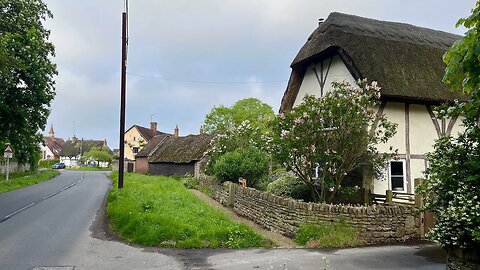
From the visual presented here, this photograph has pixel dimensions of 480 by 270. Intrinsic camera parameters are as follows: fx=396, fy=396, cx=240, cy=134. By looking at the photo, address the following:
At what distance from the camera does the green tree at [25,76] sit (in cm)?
1983

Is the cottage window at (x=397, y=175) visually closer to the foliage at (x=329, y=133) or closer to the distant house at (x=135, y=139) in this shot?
the foliage at (x=329, y=133)

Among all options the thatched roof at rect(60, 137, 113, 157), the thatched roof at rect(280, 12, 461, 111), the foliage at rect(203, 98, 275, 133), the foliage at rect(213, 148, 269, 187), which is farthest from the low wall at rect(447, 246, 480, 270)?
the thatched roof at rect(60, 137, 113, 157)

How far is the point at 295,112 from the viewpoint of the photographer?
13.1 metres

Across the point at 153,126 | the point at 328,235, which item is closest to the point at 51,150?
the point at 153,126

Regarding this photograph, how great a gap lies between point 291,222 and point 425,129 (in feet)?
27.3

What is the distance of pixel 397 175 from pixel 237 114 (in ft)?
149

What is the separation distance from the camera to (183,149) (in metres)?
41.8

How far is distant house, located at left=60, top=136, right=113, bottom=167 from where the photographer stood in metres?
105

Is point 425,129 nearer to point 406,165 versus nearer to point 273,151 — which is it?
point 406,165

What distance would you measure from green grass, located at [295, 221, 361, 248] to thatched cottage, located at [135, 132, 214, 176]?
24.1 m

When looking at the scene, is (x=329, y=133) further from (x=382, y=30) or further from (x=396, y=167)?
(x=382, y=30)

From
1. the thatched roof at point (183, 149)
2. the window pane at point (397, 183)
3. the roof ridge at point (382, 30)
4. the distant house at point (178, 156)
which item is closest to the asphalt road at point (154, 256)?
the window pane at point (397, 183)

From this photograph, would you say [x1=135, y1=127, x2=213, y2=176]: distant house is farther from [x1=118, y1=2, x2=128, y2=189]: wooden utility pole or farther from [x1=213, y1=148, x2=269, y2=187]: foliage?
[x1=118, y1=2, x2=128, y2=189]: wooden utility pole

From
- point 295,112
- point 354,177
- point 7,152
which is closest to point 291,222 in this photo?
point 295,112
